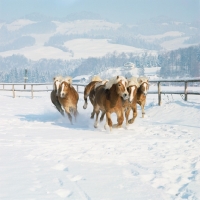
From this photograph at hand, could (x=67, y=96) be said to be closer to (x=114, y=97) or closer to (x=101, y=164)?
(x=114, y=97)

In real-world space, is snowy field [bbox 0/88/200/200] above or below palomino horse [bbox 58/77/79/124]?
below

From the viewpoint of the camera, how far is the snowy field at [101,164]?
3705mm

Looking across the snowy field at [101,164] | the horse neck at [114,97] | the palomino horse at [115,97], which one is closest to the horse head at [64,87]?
the snowy field at [101,164]

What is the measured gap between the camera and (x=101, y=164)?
497cm

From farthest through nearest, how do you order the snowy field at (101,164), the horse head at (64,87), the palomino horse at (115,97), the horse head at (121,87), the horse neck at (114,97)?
the horse head at (64,87), the horse neck at (114,97), the palomino horse at (115,97), the horse head at (121,87), the snowy field at (101,164)

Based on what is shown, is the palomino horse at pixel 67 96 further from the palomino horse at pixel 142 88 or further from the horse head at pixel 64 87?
the palomino horse at pixel 142 88

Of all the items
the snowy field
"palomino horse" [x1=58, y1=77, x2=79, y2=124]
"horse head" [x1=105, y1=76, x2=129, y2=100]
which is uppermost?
"horse head" [x1=105, y1=76, x2=129, y2=100]

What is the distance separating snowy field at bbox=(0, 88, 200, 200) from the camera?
146 inches

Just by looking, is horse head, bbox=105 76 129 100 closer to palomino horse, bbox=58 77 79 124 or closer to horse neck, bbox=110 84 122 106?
horse neck, bbox=110 84 122 106

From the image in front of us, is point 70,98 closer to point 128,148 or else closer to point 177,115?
point 177,115

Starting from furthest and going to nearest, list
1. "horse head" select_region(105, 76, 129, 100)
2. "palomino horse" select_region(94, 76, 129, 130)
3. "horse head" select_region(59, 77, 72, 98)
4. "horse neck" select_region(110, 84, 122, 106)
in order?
"horse head" select_region(59, 77, 72, 98) < "horse neck" select_region(110, 84, 122, 106) < "palomino horse" select_region(94, 76, 129, 130) < "horse head" select_region(105, 76, 129, 100)

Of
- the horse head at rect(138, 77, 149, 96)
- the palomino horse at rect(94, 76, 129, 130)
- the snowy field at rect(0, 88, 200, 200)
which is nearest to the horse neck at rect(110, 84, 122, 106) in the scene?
the palomino horse at rect(94, 76, 129, 130)

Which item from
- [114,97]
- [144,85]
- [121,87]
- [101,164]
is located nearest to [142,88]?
[144,85]

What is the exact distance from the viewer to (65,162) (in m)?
5.09
